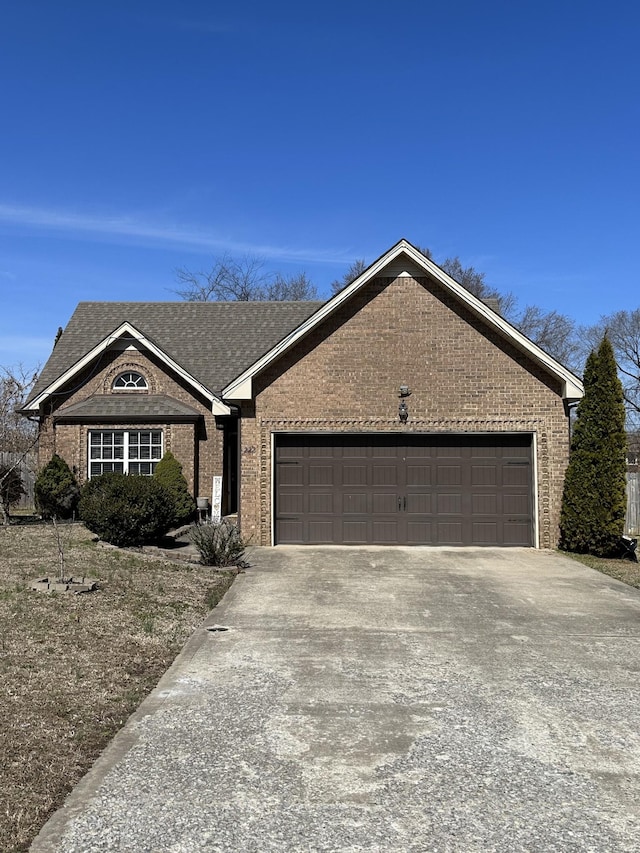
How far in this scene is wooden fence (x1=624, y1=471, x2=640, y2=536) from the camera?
21.0m

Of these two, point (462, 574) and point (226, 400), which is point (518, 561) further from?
point (226, 400)

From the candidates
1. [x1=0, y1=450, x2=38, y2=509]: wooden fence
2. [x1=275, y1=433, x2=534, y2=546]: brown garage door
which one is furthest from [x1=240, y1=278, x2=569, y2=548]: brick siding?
[x1=0, y1=450, x2=38, y2=509]: wooden fence

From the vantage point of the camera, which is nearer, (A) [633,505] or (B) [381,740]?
(B) [381,740]

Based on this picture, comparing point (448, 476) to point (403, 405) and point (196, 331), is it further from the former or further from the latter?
point (196, 331)

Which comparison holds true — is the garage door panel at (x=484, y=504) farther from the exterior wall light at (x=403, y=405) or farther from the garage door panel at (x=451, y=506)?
the exterior wall light at (x=403, y=405)

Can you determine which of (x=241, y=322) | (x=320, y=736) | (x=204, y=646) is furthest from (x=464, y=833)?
(x=241, y=322)

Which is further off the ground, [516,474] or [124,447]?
[124,447]

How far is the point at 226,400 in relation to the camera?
54.4 feet

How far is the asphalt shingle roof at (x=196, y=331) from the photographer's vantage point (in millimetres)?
22750

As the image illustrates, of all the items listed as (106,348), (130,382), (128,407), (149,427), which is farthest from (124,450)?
(106,348)

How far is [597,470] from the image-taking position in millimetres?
15602

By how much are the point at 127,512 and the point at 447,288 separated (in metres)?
8.08

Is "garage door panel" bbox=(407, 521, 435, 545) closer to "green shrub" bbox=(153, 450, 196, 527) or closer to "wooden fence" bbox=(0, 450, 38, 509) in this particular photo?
"green shrub" bbox=(153, 450, 196, 527)

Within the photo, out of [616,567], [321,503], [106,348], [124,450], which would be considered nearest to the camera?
[616,567]
